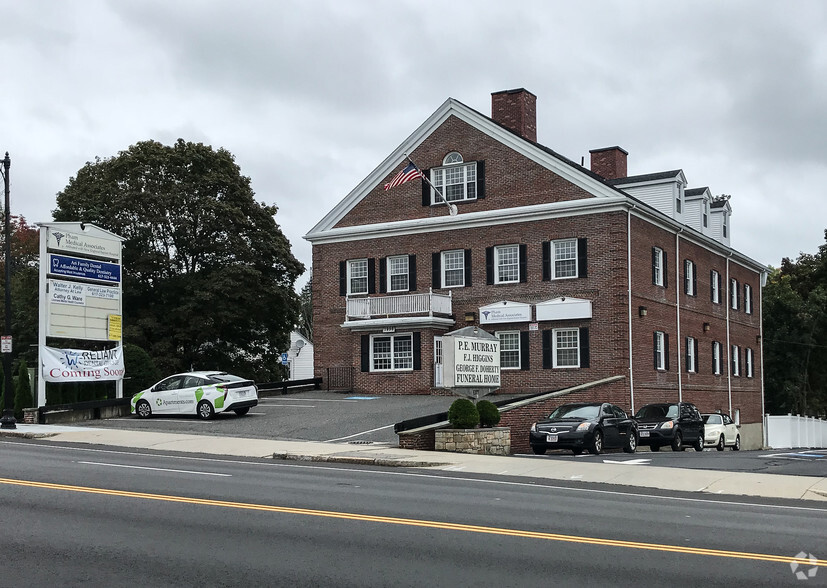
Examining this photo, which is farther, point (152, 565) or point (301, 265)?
point (301, 265)

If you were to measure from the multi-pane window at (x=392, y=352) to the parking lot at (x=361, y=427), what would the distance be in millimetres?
2362

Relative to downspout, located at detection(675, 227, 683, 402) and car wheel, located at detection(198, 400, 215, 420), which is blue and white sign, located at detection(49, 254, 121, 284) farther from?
downspout, located at detection(675, 227, 683, 402)

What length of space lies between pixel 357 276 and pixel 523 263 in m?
8.02

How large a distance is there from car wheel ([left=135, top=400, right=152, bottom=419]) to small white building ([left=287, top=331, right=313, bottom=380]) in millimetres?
45147

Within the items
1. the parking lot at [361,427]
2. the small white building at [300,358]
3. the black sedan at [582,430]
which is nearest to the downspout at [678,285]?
the parking lot at [361,427]

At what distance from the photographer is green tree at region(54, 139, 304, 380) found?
4631cm

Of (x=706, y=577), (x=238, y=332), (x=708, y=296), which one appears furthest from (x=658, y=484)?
(x=238, y=332)

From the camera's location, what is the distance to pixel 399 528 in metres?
10.6

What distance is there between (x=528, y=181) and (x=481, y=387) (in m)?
14.2

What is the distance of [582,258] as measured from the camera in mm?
37125

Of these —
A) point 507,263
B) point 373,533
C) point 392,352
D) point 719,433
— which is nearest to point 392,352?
point 392,352

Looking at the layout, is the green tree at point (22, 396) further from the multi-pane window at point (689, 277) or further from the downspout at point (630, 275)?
the multi-pane window at point (689, 277)

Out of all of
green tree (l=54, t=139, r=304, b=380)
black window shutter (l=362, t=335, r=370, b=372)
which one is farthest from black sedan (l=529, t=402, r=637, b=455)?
green tree (l=54, t=139, r=304, b=380)

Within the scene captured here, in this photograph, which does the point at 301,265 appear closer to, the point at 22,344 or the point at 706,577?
the point at 22,344
